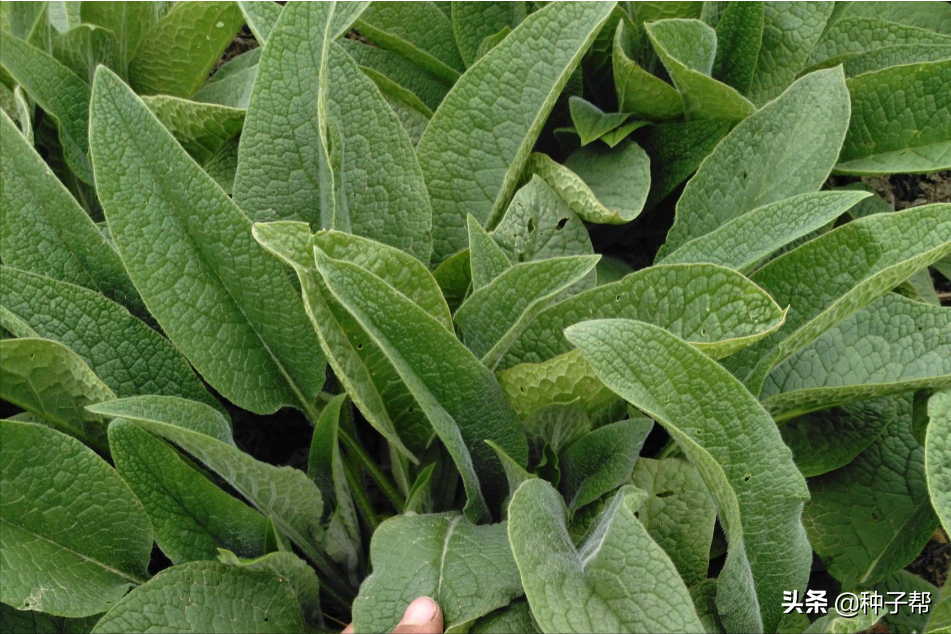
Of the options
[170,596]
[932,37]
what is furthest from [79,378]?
[932,37]

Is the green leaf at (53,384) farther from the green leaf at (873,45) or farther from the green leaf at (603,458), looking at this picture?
the green leaf at (873,45)

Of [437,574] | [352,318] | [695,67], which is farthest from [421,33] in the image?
[437,574]

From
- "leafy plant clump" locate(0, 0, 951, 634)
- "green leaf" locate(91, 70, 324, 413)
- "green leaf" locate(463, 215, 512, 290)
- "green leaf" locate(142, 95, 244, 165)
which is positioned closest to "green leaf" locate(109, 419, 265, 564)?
"leafy plant clump" locate(0, 0, 951, 634)

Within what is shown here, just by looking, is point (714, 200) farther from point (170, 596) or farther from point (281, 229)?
point (170, 596)

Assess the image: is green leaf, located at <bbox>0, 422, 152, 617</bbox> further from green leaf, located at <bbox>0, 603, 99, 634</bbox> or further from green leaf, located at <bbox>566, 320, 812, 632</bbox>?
green leaf, located at <bbox>566, 320, 812, 632</bbox>

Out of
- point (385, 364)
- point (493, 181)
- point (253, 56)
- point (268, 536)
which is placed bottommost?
point (268, 536)

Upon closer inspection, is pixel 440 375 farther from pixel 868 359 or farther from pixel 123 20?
pixel 123 20
